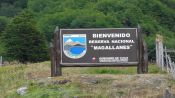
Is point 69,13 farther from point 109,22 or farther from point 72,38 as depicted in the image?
point 72,38

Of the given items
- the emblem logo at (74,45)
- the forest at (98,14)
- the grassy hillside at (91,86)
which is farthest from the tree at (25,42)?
the grassy hillside at (91,86)

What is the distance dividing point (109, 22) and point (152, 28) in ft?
22.5

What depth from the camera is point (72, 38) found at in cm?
1544

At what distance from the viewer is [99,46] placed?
15.4 metres

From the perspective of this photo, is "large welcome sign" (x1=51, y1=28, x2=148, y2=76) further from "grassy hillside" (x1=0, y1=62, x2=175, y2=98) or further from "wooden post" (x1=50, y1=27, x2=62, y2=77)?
"grassy hillside" (x1=0, y1=62, x2=175, y2=98)

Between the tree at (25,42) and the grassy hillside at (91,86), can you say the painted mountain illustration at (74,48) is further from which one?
the tree at (25,42)

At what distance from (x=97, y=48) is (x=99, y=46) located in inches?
2.8

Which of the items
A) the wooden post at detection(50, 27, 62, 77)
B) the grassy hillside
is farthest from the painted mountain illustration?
the grassy hillside

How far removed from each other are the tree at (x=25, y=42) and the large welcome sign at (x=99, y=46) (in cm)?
3556

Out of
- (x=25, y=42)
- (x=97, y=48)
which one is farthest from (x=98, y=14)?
(x=97, y=48)

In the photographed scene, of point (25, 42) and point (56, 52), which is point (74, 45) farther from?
point (25, 42)

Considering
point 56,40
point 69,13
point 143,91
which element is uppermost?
point 69,13

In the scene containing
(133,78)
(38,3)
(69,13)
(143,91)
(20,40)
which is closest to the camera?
(143,91)

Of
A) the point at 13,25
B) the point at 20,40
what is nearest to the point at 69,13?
the point at 13,25
